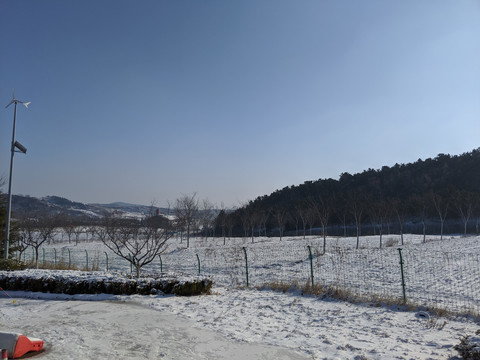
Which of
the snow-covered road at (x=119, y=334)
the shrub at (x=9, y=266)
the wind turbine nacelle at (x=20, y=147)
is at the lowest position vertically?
the snow-covered road at (x=119, y=334)

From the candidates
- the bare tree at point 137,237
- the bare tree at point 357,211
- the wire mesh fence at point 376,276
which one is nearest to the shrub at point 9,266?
the bare tree at point 137,237

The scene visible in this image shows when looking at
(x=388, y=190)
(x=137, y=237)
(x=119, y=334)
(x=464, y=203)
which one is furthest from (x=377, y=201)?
(x=119, y=334)

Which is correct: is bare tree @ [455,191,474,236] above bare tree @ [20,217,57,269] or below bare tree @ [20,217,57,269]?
above

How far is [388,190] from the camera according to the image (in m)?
71.6

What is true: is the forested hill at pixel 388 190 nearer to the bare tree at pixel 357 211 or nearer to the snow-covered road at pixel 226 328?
the bare tree at pixel 357 211

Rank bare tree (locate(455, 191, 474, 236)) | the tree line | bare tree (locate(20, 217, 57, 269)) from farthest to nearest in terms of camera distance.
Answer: the tree line, bare tree (locate(455, 191, 474, 236)), bare tree (locate(20, 217, 57, 269))

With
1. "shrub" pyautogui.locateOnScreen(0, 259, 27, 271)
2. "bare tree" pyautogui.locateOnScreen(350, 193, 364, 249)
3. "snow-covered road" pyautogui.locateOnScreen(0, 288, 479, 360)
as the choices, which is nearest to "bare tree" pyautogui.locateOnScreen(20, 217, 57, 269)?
"shrub" pyautogui.locateOnScreen(0, 259, 27, 271)

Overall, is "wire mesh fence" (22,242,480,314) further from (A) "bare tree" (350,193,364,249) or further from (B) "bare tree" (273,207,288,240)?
(B) "bare tree" (273,207,288,240)

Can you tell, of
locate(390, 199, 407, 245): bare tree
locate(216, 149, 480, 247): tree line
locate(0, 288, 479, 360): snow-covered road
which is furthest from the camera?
locate(216, 149, 480, 247): tree line

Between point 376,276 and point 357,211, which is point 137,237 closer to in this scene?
point 376,276

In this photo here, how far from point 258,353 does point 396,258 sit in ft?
47.8

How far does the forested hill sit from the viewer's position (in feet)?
165

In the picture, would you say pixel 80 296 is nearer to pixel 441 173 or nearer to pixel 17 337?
pixel 17 337

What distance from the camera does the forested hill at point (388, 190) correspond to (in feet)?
165
